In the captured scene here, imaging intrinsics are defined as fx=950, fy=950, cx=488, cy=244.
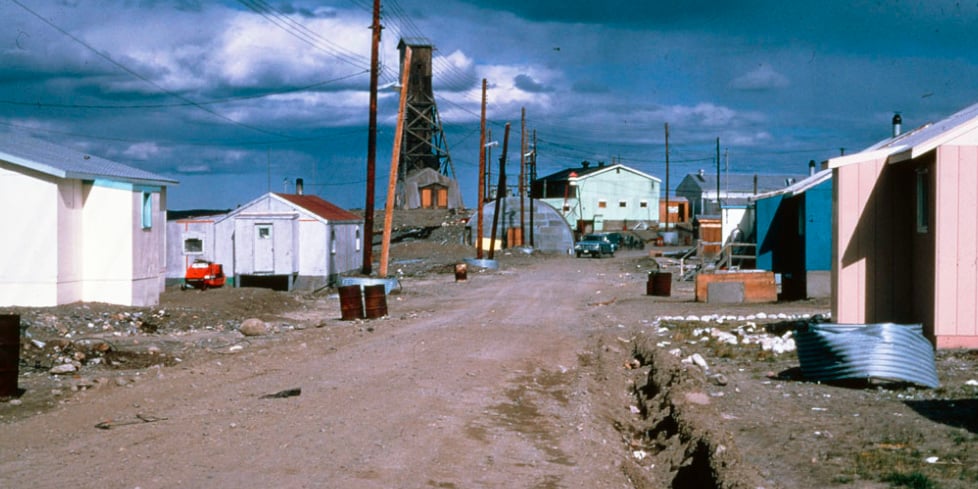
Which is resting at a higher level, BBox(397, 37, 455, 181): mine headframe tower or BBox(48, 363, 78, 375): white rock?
BBox(397, 37, 455, 181): mine headframe tower

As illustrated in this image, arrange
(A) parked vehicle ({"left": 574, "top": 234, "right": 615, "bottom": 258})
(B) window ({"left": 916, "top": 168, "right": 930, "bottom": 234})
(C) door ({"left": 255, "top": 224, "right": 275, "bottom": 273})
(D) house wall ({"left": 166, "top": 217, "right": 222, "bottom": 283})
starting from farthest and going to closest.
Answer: (A) parked vehicle ({"left": 574, "top": 234, "right": 615, "bottom": 258}) → (D) house wall ({"left": 166, "top": 217, "right": 222, "bottom": 283}) → (C) door ({"left": 255, "top": 224, "right": 275, "bottom": 273}) → (B) window ({"left": 916, "top": 168, "right": 930, "bottom": 234})

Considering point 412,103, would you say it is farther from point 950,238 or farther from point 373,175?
point 950,238

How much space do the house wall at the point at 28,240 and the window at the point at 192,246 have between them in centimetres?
2081

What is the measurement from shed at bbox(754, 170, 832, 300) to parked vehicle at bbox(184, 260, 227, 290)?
69.7ft

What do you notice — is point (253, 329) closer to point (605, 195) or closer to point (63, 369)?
point (63, 369)

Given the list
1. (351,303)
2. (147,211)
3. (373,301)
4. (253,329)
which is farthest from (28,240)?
(373,301)

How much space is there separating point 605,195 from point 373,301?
77.6 metres

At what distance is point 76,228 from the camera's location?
2334cm

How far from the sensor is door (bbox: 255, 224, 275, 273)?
4112cm

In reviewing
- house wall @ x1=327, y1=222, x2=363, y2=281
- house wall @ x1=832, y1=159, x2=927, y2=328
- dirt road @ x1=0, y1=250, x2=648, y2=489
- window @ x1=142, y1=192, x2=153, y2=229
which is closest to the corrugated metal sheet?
dirt road @ x1=0, y1=250, x2=648, y2=489

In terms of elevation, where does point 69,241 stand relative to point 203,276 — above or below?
above

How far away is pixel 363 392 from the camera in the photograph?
11.4m

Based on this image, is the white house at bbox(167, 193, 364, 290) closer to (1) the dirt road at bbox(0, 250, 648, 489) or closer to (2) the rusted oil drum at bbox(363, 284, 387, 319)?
(2) the rusted oil drum at bbox(363, 284, 387, 319)

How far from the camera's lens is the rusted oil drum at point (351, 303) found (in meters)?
22.1
